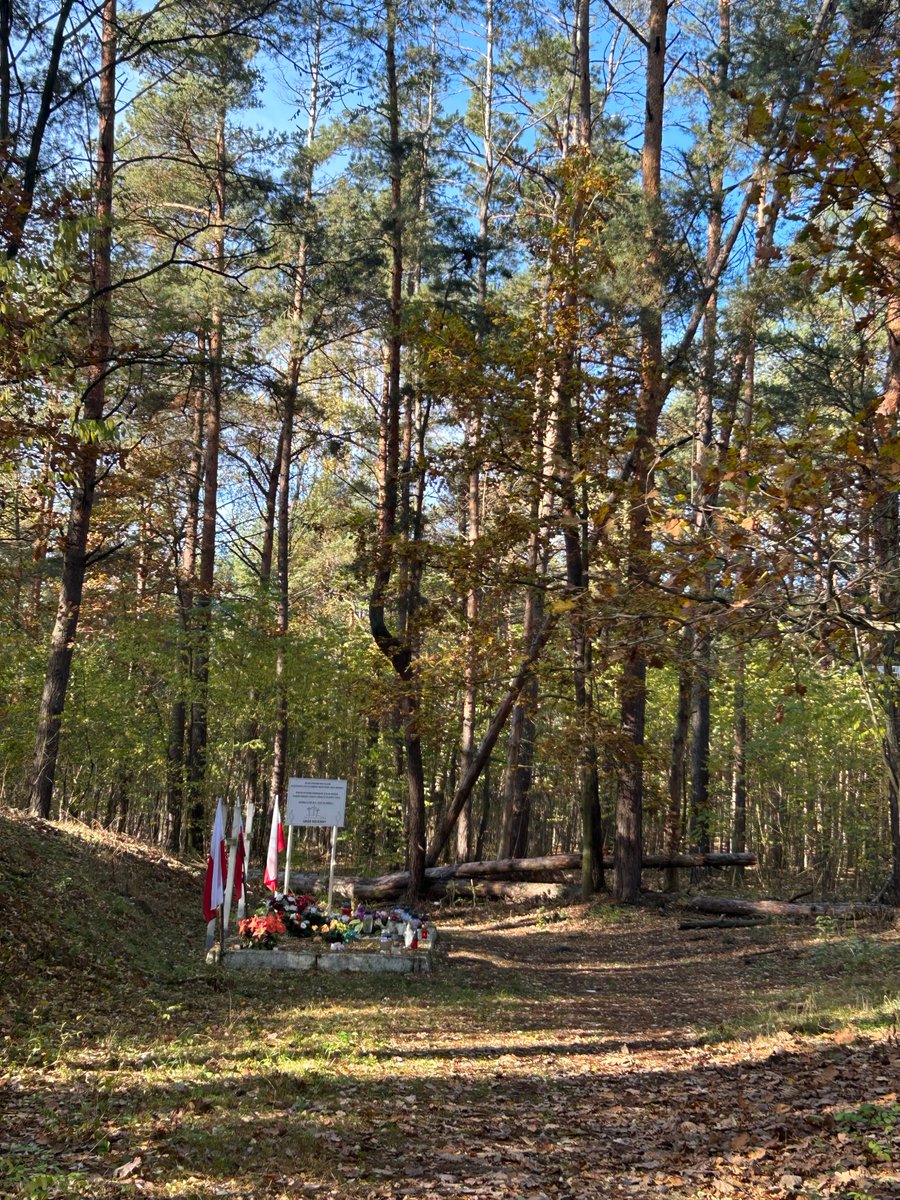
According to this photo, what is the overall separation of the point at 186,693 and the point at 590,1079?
13234 millimetres

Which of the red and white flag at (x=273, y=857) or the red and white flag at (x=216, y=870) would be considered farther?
the red and white flag at (x=273, y=857)

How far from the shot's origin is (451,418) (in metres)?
15.8

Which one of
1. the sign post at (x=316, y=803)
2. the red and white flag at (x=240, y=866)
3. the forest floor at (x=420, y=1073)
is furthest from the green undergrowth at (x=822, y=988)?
the sign post at (x=316, y=803)

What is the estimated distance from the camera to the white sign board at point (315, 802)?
1430 centimetres

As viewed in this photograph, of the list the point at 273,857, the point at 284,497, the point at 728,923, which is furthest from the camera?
the point at 284,497

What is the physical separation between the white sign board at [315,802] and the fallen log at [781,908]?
6.62 meters

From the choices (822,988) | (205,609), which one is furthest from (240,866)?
(205,609)

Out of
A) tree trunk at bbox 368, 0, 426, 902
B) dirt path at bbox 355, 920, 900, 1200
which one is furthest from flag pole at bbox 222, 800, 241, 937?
tree trunk at bbox 368, 0, 426, 902

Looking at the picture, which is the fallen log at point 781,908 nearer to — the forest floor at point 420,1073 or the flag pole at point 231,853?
the forest floor at point 420,1073

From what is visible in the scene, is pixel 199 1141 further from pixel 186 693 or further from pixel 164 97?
pixel 164 97

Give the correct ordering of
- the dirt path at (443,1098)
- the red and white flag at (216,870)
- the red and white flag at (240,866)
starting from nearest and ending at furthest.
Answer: the dirt path at (443,1098) → the red and white flag at (216,870) → the red and white flag at (240,866)

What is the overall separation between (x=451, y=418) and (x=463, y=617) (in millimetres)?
3595

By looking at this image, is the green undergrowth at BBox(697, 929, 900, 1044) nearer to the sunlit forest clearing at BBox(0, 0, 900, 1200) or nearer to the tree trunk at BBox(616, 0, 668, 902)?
the sunlit forest clearing at BBox(0, 0, 900, 1200)

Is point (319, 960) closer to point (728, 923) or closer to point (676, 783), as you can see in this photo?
point (728, 923)
